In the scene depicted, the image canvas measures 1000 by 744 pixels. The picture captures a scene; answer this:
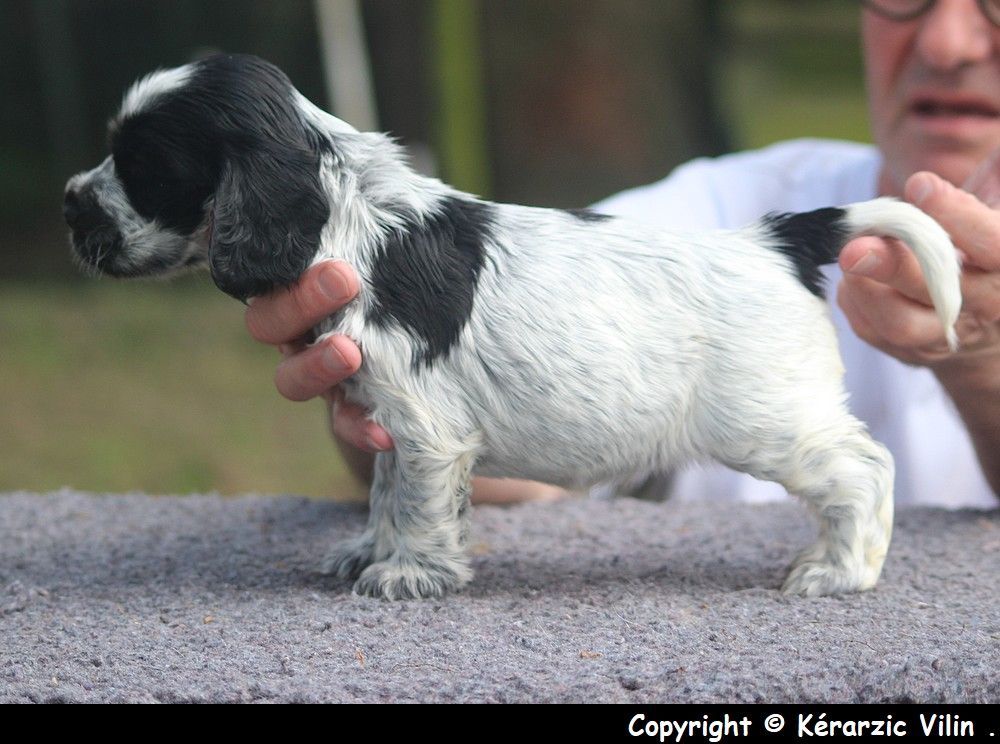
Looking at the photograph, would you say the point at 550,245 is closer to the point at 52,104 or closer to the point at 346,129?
the point at 346,129

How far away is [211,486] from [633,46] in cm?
411

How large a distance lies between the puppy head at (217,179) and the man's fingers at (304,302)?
0.03m

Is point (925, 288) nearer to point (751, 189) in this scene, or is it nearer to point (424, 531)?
point (424, 531)

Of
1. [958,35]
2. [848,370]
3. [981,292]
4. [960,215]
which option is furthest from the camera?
[848,370]

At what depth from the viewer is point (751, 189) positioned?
4734mm

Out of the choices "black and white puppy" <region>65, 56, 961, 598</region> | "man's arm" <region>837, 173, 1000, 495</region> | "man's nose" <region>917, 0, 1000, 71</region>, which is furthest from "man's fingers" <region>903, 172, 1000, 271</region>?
"man's nose" <region>917, 0, 1000, 71</region>

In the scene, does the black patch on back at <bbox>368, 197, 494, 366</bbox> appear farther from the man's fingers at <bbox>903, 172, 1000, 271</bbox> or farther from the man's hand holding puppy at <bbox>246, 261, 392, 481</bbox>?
the man's fingers at <bbox>903, 172, 1000, 271</bbox>

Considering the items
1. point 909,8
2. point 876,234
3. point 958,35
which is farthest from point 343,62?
point 876,234

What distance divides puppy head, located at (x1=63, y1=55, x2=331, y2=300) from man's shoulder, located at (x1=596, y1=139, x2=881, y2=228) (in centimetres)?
223

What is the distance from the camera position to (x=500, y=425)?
240 cm

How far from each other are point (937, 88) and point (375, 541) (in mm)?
2242

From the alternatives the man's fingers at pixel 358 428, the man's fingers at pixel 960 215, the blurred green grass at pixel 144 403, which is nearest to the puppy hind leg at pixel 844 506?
the man's fingers at pixel 960 215
